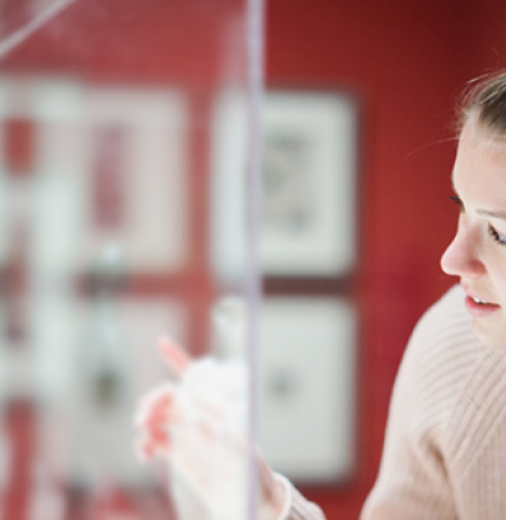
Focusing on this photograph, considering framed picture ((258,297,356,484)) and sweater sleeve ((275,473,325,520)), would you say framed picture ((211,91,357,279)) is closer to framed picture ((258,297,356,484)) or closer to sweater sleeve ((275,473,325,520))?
framed picture ((258,297,356,484))

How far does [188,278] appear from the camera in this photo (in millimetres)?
402

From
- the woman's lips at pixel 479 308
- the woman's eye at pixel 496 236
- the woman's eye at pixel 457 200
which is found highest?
the woman's eye at pixel 457 200

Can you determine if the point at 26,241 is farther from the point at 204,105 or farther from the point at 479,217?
the point at 479,217

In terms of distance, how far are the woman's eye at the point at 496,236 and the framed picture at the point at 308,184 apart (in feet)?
0.31

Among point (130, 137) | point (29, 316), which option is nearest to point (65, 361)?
point (29, 316)

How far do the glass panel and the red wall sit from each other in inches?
3.6

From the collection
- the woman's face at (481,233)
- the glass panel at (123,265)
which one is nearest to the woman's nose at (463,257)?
the woman's face at (481,233)

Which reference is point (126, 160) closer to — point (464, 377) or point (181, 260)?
point (181, 260)

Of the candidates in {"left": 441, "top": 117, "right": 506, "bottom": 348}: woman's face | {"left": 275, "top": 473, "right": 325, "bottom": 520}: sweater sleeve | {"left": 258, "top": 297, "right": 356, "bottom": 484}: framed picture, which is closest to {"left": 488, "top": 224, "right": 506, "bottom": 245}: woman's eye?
{"left": 441, "top": 117, "right": 506, "bottom": 348}: woman's face

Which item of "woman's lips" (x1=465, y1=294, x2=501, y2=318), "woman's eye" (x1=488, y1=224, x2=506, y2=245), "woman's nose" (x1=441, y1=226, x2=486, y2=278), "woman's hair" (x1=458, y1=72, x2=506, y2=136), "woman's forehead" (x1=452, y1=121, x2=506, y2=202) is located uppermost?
"woman's hair" (x1=458, y1=72, x2=506, y2=136)

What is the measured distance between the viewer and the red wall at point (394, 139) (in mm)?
388

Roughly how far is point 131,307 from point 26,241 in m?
0.16

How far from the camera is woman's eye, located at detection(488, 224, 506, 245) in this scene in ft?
1.16

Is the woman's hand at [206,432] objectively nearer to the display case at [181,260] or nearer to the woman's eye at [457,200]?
the display case at [181,260]
